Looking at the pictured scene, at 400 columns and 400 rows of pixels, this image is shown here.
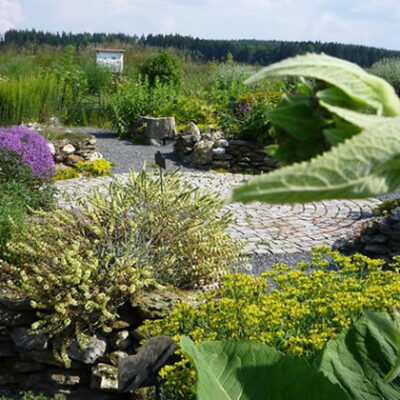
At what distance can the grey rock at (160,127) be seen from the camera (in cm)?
1338

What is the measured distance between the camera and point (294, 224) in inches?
292

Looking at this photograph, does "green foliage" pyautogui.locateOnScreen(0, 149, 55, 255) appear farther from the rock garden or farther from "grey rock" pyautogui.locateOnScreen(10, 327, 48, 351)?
"grey rock" pyautogui.locateOnScreen(10, 327, 48, 351)

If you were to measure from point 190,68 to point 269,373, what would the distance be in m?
24.0

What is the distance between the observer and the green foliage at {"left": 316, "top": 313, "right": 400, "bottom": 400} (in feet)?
3.38

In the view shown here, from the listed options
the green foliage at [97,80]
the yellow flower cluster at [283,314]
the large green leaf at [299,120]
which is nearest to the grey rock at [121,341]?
the yellow flower cluster at [283,314]

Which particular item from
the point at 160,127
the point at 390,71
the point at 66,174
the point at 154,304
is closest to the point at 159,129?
the point at 160,127

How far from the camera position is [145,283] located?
3.68 m

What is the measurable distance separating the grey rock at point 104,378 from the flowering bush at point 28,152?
4.56m

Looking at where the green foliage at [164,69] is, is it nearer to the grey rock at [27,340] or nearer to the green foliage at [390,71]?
the green foliage at [390,71]

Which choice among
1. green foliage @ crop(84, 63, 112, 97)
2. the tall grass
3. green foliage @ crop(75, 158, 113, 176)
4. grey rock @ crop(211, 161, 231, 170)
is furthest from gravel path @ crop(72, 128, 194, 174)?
green foliage @ crop(84, 63, 112, 97)

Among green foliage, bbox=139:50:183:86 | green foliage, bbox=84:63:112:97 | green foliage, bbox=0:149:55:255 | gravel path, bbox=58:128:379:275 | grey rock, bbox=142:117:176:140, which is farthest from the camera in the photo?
green foliage, bbox=139:50:183:86

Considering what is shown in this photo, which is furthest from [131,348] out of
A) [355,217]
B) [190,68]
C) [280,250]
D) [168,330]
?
[190,68]

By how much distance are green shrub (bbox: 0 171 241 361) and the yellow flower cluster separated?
0.48 metres

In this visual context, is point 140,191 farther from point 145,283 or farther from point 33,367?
point 33,367
